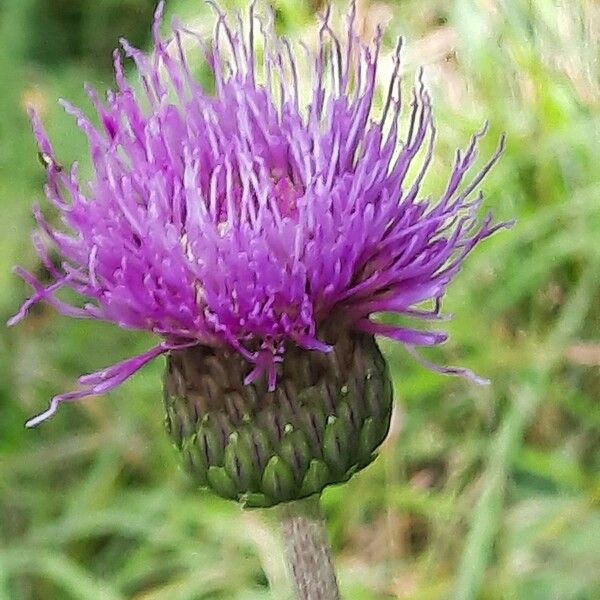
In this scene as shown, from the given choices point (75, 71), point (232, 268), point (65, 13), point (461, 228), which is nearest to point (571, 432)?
point (461, 228)

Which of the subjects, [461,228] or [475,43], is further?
[475,43]

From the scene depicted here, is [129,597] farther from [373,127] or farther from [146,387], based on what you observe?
[373,127]

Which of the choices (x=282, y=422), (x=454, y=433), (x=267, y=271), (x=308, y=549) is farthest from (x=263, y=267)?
(x=454, y=433)

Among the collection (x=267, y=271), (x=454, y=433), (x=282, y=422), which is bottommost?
(x=454, y=433)

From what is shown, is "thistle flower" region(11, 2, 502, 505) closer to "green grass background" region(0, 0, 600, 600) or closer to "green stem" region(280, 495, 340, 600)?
"green stem" region(280, 495, 340, 600)

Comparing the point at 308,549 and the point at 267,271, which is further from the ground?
the point at 267,271

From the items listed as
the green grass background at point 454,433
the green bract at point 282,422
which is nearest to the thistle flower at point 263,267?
the green bract at point 282,422

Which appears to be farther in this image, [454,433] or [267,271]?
[454,433]

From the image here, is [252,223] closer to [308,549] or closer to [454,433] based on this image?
[308,549]
